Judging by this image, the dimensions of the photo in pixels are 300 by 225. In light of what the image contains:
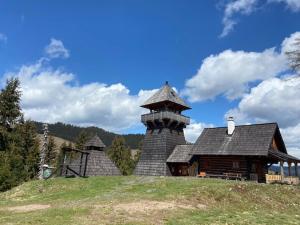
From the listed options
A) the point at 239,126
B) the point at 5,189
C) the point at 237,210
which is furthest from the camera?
the point at 239,126

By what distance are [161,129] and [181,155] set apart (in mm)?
4823

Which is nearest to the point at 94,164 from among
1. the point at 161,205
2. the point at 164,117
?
the point at 164,117

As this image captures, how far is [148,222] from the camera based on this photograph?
1445cm

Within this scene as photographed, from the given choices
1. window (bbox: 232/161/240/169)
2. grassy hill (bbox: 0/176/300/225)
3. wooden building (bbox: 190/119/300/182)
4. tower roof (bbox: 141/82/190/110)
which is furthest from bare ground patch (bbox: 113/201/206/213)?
tower roof (bbox: 141/82/190/110)

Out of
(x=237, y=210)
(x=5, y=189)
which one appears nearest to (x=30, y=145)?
(x=5, y=189)

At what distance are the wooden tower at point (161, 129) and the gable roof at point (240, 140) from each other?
5.39 m

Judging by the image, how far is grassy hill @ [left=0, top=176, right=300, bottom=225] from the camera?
15.1 meters

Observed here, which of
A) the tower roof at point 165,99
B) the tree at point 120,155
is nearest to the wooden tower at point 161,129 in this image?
the tower roof at point 165,99

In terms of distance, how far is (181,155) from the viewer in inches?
1661

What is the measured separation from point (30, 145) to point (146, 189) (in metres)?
34.2

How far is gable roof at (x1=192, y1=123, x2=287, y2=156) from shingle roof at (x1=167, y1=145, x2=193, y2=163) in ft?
7.90

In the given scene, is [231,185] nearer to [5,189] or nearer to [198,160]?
[198,160]

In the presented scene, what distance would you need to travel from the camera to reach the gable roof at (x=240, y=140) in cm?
3412

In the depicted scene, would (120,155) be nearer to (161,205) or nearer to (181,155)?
(181,155)
